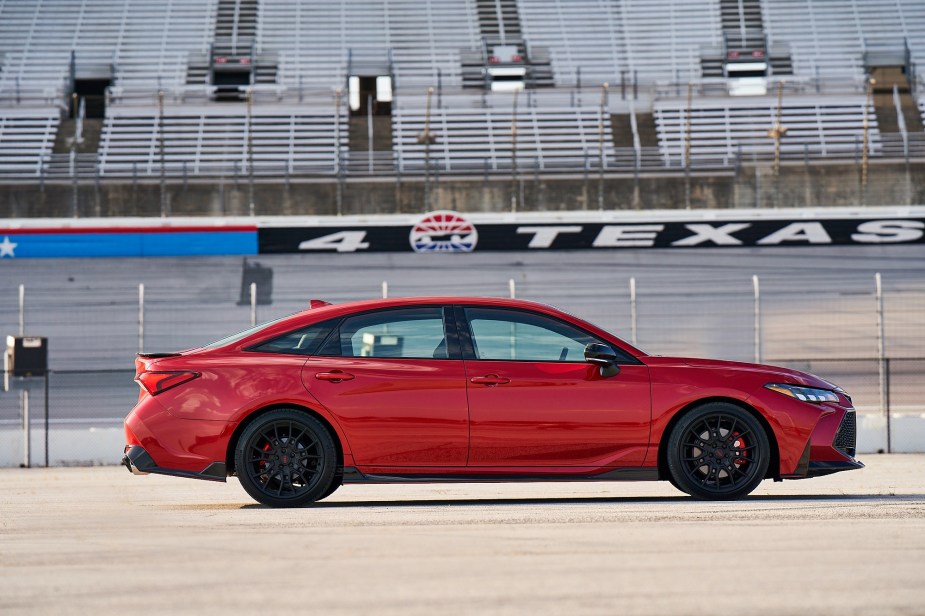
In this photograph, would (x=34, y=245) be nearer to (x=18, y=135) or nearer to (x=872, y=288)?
(x=18, y=135)

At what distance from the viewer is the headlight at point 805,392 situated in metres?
8.58

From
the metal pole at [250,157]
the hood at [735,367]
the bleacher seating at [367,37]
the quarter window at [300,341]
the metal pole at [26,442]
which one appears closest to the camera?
the quarter window at [300,341]

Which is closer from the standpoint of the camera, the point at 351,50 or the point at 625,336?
the point at 625,336

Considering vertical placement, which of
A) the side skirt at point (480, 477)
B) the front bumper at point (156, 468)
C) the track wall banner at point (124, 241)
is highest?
the track wall banner at point (124, 241)

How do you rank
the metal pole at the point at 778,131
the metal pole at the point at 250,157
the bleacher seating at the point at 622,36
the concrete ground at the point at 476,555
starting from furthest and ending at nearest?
the bleacher seating at the point at 622,36, the metal pole at the point at 778,131, the metal pole at the point at 250,157, the concrete ground at the point at 476,555

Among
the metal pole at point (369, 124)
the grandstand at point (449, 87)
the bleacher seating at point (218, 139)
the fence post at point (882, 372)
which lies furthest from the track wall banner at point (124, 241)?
the fence post at point (882, 372)

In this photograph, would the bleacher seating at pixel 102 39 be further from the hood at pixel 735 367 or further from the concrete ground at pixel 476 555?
the hood at pixel 735 367

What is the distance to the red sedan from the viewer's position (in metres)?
8.23

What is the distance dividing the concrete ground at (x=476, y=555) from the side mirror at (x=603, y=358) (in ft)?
2.80

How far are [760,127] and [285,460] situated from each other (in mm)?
27790

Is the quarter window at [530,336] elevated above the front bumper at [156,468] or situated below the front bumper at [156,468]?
above

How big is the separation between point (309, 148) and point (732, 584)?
29.1 metres

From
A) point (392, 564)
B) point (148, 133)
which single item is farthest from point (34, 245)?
point (392, 564)

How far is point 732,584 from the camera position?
4.74 metres
